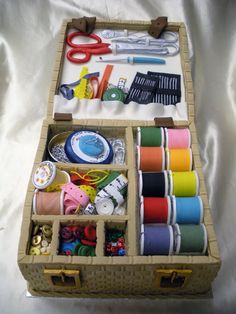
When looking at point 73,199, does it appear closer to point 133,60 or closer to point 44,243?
point 44,243

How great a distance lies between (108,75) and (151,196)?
0.33m

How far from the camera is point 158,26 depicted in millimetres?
971

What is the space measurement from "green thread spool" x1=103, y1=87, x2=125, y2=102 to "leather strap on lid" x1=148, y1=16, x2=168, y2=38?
8.0 inches

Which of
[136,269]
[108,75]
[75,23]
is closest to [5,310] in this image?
[136,269]

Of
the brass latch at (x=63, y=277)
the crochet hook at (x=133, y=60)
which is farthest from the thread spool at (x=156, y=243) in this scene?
the crochet hook at (x=133, y=60)

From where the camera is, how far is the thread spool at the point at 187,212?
0.69 meters

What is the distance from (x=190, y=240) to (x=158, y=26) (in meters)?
0.56

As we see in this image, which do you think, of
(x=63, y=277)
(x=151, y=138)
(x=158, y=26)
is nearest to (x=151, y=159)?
(x=151, y=138)

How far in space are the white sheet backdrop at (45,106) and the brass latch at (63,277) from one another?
0.06m

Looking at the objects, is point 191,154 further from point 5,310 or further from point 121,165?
point 5,310

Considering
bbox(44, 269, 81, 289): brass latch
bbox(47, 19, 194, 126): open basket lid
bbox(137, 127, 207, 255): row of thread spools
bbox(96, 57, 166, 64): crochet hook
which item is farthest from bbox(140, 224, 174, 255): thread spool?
bbox(96, 57, 166, 64): crochet hook

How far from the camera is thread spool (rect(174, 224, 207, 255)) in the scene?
66cm

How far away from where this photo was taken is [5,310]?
71 cm

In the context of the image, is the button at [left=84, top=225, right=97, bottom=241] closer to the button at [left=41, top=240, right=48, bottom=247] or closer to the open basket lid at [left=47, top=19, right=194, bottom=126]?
the button at [left=41, top=240, right=48, bottom=247]
